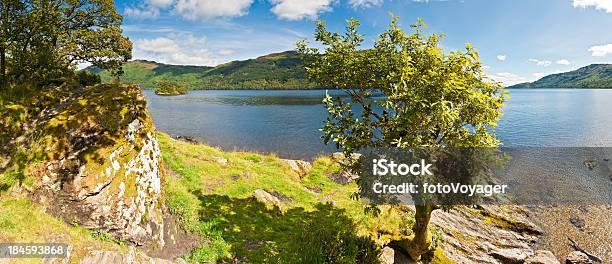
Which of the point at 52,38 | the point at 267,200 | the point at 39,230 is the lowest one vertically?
the point at 267,200

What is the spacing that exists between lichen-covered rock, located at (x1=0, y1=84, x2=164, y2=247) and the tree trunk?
11967 mm

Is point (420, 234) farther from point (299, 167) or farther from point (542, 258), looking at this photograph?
point (299, 167)

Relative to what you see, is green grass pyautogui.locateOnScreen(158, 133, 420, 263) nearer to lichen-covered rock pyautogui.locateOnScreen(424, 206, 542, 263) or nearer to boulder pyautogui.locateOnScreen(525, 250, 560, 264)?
lichen-covered rock pyautogui.locateOnScreen(424, 206, 542, 263)

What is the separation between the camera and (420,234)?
15.7 meters

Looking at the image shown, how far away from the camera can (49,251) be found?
9.38 meters

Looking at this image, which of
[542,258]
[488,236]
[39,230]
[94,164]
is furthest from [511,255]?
[39,230]

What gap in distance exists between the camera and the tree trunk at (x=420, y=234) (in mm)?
14959

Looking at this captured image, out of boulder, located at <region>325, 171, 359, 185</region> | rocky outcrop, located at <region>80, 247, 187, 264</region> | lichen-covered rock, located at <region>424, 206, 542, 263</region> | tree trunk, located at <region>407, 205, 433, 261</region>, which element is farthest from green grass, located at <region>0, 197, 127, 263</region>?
boulder, located at <region>325, 171, 359, 185</region>

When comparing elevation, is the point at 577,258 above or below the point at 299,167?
below

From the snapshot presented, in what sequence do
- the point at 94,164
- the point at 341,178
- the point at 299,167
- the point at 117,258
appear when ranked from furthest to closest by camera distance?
the point at 299,167, the point at 341,178, the point at 94,164, the point at 117,258

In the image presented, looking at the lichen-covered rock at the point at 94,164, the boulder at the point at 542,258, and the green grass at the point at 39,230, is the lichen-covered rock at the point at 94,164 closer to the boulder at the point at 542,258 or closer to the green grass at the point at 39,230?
the green grass at the point at 39,230

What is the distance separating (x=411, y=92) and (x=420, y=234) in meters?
8.18

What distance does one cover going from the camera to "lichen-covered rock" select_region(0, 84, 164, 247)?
12.0 metres

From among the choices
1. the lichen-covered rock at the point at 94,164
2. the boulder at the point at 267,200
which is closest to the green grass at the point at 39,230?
the lichen-covered rock at the point at 94,164
